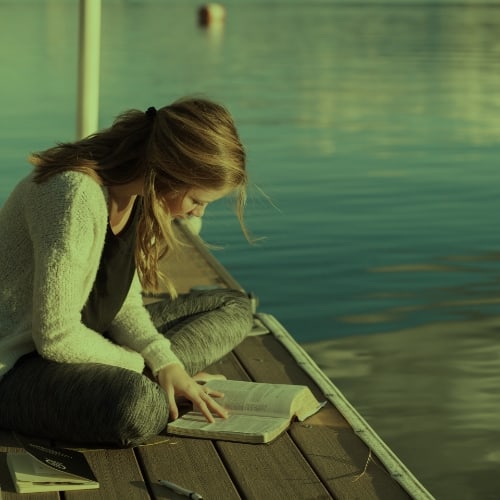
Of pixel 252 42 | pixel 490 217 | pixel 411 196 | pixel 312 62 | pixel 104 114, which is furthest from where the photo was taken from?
pixel 252 42

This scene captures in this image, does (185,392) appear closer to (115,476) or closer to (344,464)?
(115,476)

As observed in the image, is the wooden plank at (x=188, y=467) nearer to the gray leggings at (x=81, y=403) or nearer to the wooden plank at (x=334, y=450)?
the gray leggings at (x=81, y=403)

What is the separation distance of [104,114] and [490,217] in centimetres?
607

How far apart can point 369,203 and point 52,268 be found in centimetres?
674

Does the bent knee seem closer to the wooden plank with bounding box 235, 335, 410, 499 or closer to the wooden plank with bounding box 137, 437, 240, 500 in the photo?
the wooden plank with bounding box 137, 437, 240, 500

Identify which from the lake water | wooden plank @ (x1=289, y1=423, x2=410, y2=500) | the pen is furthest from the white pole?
the pen

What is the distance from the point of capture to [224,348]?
15.3 ft

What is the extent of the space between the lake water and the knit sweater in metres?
0.62

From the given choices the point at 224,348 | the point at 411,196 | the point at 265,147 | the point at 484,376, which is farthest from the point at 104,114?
the point at 224,348

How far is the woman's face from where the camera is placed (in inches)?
150

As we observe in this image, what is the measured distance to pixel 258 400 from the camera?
411cm

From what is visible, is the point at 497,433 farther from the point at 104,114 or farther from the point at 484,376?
the point at 104,114

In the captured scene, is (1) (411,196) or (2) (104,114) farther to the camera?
(2) (104,114)

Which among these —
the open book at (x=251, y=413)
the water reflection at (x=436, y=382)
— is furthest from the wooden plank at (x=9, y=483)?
the water reflection at (x=436, y=382)
